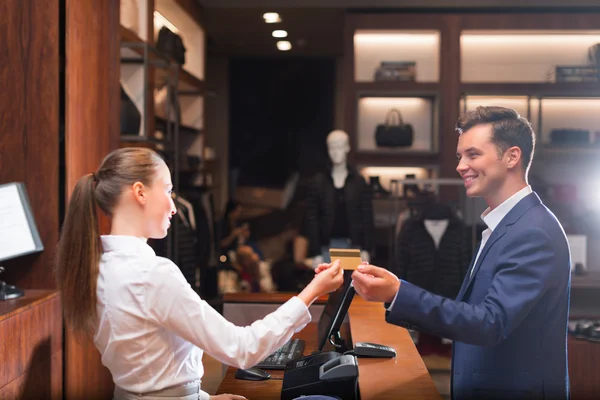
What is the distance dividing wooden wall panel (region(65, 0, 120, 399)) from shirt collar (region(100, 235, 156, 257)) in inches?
62.8

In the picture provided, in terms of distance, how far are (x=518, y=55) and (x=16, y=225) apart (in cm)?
518

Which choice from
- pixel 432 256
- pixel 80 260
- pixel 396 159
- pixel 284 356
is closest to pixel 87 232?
pixel 80 260

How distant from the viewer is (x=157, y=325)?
1586mm

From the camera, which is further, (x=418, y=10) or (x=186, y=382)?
(x=418, y=10)

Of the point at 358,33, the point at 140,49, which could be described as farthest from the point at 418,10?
the point at 140,49

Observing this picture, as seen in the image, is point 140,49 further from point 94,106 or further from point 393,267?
point 393,267

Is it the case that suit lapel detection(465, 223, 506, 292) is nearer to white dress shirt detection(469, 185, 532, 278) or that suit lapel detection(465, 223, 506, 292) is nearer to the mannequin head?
white dress shirt detection(469, 185, 532, 278)

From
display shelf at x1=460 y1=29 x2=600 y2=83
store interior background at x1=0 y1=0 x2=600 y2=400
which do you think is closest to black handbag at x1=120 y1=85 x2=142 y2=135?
store interior background at x1=0 y1=0 x2=600 y2=400

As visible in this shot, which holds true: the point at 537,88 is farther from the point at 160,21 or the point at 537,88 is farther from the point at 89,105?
the point at 89,105

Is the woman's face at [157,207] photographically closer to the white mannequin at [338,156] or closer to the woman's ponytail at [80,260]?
the woman's ponytail at [80,260]

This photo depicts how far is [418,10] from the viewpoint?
638cm

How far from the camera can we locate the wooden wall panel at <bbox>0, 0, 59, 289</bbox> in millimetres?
3098

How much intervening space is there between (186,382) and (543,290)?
0.92 m

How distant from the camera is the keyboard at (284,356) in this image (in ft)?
7.50
